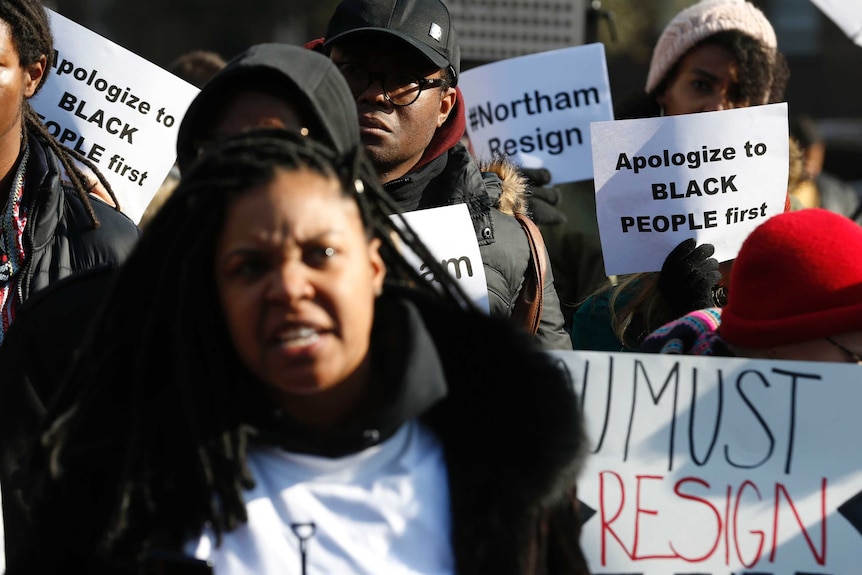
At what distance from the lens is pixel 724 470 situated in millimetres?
2561

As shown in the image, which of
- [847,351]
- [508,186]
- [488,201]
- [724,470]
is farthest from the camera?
[508,186]

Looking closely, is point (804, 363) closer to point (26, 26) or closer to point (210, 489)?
point (210, 489)

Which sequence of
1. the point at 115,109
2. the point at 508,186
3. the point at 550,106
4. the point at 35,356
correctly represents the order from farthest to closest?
the point at 550,106 → the point at 115,109 → the point at 508,186 → the point at 35,356

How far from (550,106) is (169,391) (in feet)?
11.1

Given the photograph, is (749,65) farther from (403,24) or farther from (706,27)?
(403,24)

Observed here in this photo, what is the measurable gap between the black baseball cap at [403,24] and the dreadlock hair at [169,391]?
132 centimetres

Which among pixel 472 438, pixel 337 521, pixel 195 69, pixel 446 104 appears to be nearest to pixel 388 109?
pixel 446 104

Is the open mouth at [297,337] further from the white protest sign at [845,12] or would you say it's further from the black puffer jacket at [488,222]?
the white protest sign at [845,12]

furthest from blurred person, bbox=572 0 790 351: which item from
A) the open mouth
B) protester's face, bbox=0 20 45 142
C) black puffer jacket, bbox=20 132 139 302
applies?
the open mouth

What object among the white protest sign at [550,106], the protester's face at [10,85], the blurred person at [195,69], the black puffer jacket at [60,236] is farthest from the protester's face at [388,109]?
the blurred person at [195,69]

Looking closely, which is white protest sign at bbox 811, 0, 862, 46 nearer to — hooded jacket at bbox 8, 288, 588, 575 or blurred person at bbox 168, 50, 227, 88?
blurred person at bbox 168, 50, 227, 88

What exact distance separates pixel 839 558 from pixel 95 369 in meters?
1.43

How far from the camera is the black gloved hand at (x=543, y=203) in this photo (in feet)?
14.9

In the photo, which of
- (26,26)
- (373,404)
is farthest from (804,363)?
(26,26)
